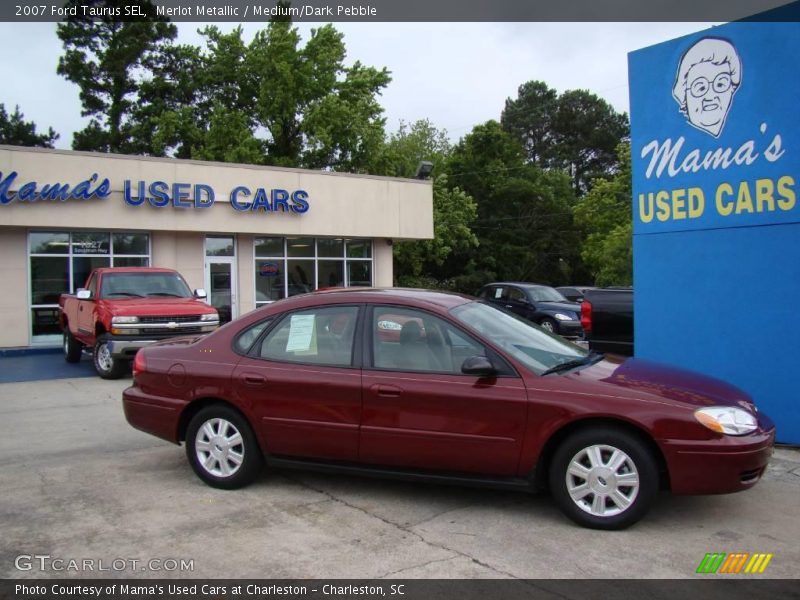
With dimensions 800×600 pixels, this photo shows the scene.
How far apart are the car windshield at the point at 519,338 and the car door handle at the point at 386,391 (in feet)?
2.27

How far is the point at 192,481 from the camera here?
18.3 ft

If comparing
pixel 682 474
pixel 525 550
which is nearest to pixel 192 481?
pixel 525 550

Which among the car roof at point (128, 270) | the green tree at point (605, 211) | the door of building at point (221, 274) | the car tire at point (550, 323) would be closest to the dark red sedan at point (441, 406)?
the car roof at point (128, 270)

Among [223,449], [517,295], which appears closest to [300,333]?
[223,449]

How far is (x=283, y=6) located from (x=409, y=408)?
33.2 meters

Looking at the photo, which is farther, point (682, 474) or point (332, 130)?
point (332, 130)

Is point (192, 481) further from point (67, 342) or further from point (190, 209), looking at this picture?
point (190, 209)

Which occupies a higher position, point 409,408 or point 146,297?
point 146,297

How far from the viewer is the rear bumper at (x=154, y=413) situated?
5480 millimetres

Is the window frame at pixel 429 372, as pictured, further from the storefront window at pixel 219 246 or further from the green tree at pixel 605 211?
the green tree at pixel 605 211

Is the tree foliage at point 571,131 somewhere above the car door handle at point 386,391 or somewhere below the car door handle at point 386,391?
above

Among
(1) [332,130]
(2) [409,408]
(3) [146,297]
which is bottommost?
(2) [409,408]

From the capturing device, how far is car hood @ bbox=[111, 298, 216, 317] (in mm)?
11281

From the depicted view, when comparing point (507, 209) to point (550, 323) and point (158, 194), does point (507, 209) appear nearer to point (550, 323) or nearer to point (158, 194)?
point (550, 323)
